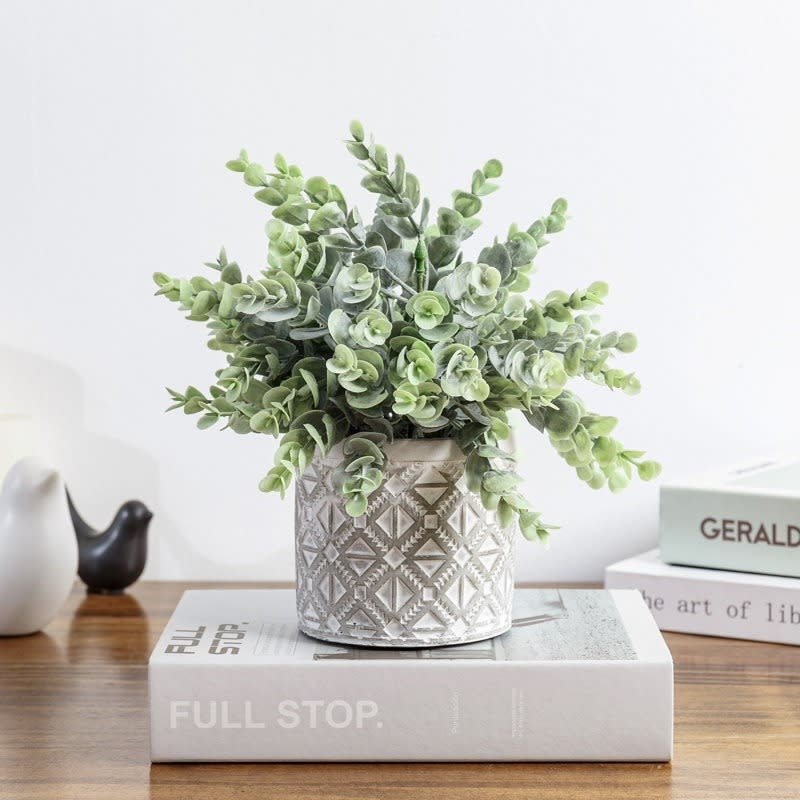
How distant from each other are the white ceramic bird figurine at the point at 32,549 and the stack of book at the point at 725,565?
491 mm

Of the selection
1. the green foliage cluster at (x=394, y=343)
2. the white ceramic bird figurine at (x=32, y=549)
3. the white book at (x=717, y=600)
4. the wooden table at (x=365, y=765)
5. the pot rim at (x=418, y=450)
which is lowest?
the wooden table at (x=365, y=765)

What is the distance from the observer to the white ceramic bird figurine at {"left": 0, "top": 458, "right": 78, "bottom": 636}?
3.16 ft

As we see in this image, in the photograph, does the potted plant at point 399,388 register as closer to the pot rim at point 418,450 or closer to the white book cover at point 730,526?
the pot rim at point 418,450

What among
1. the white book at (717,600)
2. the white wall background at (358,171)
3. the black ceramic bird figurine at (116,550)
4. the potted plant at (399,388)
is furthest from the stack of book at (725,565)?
the black ceramic bird figurine at (116,550)

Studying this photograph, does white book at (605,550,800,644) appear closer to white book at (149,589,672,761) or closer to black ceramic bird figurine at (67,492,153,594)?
white book at (149,589,672,761)

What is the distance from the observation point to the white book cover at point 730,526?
97 cm

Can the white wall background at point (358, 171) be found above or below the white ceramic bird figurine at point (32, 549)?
above

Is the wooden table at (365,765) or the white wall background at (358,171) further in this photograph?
the white wall background at (358,171)

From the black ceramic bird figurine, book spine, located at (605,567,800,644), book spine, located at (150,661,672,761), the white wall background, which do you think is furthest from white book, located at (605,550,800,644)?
the black ceramic bird figurine

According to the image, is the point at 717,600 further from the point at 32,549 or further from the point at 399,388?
the point at 32,549

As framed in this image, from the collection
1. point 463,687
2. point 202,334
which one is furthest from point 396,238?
point 202,334

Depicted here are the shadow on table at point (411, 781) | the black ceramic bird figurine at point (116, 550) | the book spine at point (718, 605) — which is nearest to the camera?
the shadow on table at point (411, 781)

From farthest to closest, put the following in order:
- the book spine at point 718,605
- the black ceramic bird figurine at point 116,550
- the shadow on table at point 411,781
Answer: the black ceramic bird figurine at point 116,550 → the book spine at point 718,605 → the shadow on table at point 411,781

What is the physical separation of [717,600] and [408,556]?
0.39m
